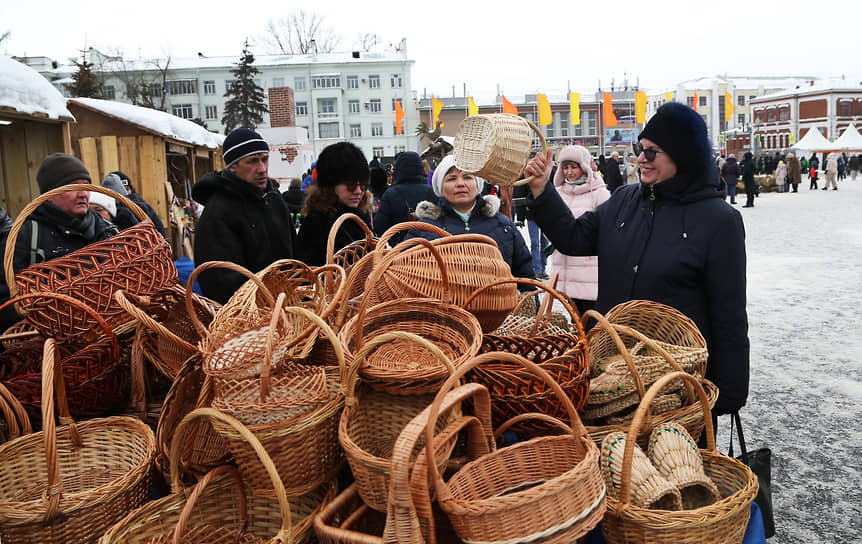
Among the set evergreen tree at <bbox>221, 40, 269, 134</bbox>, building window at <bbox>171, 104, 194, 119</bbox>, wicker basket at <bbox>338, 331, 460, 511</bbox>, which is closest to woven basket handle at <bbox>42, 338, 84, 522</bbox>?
wicker basket at <bbox>338, 331, 460, 511</bbox>

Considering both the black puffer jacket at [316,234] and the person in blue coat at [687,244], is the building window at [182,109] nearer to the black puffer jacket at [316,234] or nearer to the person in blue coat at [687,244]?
the black puffer jacket at [316,234]

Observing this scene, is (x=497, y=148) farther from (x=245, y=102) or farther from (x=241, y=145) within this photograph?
(x=245, y=102)

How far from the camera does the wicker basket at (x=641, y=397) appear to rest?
1.65 m

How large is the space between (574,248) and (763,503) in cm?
117

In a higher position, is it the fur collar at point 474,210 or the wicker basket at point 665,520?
the fur collar at point 474,210

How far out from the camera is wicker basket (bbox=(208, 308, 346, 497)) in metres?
1.41

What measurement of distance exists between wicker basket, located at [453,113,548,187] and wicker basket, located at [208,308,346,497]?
34.9 inches

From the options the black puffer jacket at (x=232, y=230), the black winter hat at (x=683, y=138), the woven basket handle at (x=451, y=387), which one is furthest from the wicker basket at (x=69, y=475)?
the black winter hat at (x=683, y=138)

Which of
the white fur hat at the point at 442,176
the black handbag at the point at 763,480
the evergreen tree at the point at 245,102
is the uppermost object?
the evergreen tree at the point at 245,102

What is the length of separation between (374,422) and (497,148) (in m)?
1.00

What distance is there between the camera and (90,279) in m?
1.90

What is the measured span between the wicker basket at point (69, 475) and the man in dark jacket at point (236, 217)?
108cm

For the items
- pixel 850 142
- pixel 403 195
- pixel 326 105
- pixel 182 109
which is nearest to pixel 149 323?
pixel 403 195

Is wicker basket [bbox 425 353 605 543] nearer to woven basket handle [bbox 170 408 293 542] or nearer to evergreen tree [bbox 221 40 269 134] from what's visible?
woven basket handle [bbox 170 408 293 542]
